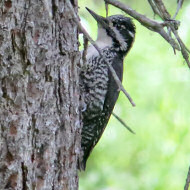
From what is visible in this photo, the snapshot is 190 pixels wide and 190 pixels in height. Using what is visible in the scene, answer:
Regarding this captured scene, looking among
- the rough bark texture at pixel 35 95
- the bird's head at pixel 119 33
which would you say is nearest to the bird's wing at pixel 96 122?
the bird's head at pixel 119 33

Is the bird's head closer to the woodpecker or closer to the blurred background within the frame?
the woodpecker

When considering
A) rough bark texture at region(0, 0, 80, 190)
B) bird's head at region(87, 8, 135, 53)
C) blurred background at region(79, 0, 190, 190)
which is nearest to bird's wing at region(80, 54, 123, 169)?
bird's head at region(87, 8, 135, 53)

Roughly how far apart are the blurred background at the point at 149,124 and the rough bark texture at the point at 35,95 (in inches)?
91.0

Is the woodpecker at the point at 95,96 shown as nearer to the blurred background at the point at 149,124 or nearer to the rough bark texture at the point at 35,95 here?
the rough bark texture at the point at 35,95

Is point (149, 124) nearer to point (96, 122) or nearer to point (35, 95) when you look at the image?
point (96, 122)

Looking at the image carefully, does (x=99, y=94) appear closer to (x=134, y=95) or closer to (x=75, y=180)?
(x=75, y=180)

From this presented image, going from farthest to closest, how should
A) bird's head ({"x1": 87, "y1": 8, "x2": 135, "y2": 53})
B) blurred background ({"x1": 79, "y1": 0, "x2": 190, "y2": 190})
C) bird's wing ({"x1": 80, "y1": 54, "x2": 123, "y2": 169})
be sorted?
blurred background ({"x1": 79, "y1": 0, "x2": 190, "y2": 190}), bird's head ({"x1": 87, "y1": 8, "x2": 135, "y2": 53}), bird's wing ({"x1": 80, "y1": 54, "x2": 123, "y2": 169})

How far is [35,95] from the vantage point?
2.68 meters

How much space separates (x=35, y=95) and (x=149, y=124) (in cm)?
303

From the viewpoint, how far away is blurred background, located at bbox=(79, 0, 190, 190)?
531 centimetres

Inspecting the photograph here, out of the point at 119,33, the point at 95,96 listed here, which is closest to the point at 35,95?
the point at 95,96

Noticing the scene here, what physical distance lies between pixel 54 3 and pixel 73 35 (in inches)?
8.0

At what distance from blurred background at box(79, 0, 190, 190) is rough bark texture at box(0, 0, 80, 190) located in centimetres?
231

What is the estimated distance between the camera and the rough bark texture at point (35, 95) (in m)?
2.60
